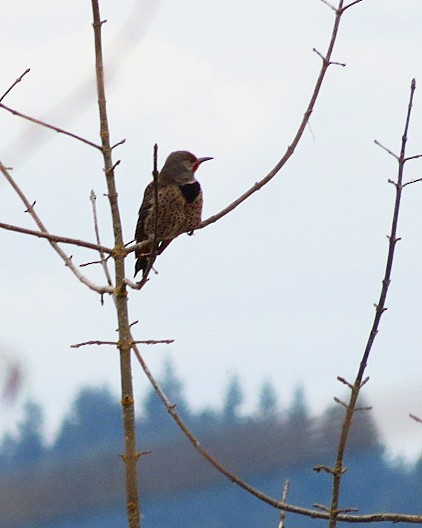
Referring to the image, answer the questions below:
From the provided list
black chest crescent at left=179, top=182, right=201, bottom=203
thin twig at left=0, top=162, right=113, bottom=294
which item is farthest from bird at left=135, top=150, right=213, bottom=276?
thin twig at left=0, top=162, right=113, bottom=294

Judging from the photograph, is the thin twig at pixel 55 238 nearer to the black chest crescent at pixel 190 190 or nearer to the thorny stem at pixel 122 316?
the thorny stem at pixel 122 316

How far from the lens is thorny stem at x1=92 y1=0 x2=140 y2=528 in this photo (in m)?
1.64

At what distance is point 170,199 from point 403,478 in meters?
1.25

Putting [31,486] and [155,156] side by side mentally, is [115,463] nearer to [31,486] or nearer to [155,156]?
[31,486]

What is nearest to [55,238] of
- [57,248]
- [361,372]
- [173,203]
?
[57,248]

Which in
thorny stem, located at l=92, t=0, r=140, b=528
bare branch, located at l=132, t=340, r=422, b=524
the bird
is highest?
the bird

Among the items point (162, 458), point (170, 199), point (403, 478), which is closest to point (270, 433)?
point (162, 458)

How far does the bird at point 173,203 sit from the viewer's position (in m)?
3.09

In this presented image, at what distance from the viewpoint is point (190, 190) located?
134 inches

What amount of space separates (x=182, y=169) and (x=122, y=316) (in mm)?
1822

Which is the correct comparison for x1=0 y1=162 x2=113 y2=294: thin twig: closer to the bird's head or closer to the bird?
the bird

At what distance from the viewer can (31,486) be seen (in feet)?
5.43

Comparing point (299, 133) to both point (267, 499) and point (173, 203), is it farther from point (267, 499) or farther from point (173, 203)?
point (173, 203)

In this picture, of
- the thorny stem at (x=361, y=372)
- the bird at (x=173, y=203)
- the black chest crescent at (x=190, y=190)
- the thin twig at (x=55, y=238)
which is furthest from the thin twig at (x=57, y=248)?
the black chest crescent at (x=190, y=190)
